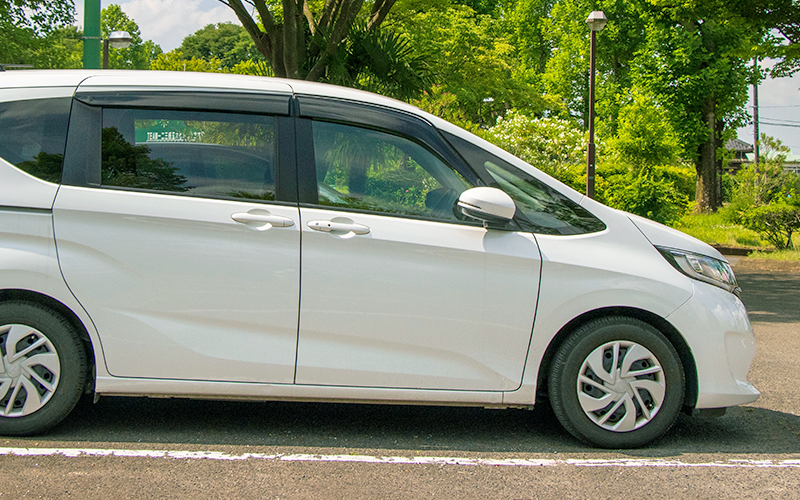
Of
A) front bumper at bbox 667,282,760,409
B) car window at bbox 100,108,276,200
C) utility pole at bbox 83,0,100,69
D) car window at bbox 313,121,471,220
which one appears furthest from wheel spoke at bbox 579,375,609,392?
utility pole at bbox 83,0,100,69

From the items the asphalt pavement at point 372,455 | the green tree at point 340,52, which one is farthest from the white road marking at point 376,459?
the green tree at point 340,52

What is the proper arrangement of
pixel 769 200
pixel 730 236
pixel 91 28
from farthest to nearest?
1. pixel 769 200
2. pixel 730 236
3. pixel 91 28

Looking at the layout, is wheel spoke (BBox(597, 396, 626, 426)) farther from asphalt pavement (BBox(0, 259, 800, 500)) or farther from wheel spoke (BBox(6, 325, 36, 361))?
wheel spoke (BBox(6, 325, 36, 361))

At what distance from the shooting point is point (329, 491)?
327 centimetres

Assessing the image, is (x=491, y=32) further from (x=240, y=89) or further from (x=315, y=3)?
(x=240, y=89)

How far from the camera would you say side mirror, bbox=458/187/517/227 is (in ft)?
12.3

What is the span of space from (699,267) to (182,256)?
2762 mm

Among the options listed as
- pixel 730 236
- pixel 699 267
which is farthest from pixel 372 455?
pixel 730 236

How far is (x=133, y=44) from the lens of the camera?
74.5 m

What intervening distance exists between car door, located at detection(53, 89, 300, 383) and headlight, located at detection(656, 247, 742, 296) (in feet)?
6.67

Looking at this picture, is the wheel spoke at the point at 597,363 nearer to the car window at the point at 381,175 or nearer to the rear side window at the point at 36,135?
the car window at the point at 381,175

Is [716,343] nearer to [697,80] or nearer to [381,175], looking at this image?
[381,175]

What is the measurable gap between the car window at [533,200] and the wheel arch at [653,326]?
460 millimetres

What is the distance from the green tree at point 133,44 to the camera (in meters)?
68.1
